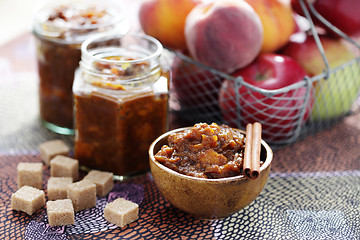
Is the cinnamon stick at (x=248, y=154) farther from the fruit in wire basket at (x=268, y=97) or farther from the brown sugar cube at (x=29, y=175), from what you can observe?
the brown sugar cube at (x=29, y=175)

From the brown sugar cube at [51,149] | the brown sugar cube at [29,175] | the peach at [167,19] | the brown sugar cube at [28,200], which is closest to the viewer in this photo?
the brown sugar cube at [28,200]

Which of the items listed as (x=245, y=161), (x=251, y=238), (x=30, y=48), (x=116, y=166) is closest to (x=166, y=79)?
(x=116, y=166)

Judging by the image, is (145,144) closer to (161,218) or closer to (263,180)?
(161,218)

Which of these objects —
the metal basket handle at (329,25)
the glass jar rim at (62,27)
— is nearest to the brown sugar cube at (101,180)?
the glass jar rim at (62,27)

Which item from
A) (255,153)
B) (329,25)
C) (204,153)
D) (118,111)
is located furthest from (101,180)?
(329,25)

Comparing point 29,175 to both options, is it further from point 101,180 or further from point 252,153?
point 252,153

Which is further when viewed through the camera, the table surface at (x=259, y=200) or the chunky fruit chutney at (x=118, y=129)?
the chunky fruit chutney at (x=118, y=129)
